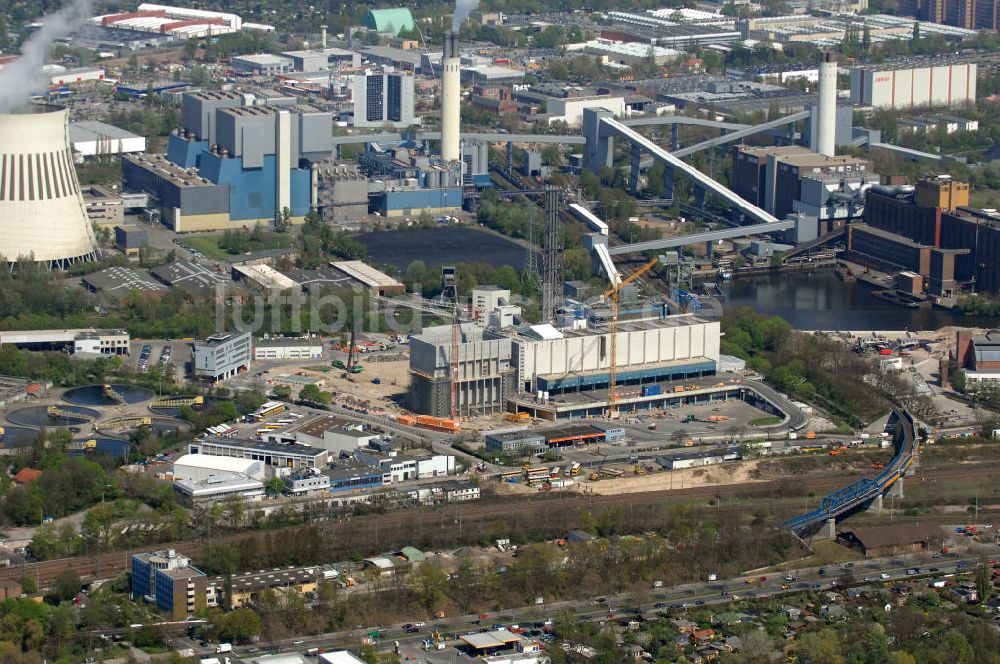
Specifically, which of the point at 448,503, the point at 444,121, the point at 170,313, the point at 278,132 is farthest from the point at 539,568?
the point at 444,121

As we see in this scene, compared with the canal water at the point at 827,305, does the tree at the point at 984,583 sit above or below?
below

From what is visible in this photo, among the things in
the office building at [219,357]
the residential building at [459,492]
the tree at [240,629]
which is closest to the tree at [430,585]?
the tree at [240,629]

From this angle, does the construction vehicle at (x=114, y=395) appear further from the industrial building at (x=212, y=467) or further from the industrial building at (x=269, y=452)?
the industrial building at (x=212, y=467)

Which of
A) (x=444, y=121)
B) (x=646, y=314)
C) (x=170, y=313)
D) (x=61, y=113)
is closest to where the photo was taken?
(x=646, y=314)

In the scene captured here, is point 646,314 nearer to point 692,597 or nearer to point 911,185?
point 692,597

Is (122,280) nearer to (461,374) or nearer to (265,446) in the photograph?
(461,374)

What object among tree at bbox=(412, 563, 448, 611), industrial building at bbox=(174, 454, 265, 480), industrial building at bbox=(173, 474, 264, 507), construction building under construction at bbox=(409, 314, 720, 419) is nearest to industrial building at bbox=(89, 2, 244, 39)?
construction building under construction at bbox=(409, 314, 720, 419)

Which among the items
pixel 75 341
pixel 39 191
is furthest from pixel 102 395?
pixel 39 191
